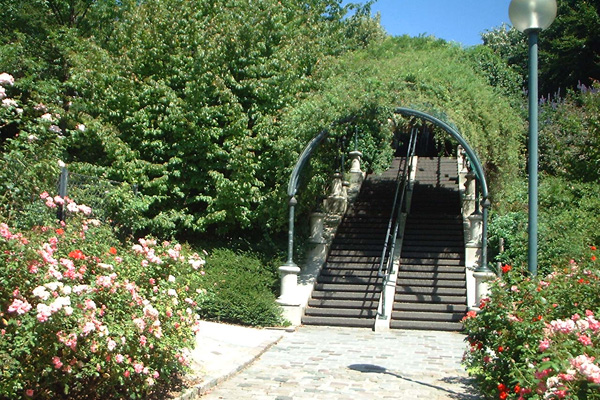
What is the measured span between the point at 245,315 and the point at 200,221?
2.76 meters

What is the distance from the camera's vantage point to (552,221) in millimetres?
14039

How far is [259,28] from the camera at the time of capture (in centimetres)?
1380

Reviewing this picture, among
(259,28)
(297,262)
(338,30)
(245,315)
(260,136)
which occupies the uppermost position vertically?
(338,30)

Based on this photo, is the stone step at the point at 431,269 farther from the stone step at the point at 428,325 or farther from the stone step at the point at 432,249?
the stone step at the point at 428,325

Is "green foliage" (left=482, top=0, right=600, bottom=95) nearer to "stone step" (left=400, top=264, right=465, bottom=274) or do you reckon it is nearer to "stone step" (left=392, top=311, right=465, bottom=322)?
"stone step" (left=400, top=264, right=465, bottom=274)

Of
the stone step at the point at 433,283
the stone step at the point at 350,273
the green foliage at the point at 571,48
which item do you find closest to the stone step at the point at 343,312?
the stone step at the point at 433,283

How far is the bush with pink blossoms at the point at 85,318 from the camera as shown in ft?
15.4

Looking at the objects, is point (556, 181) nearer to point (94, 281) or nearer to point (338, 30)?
point (338, 30)

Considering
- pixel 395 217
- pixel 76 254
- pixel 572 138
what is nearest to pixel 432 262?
pixel 395 217

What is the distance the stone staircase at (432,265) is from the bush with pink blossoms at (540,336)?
17.3ft

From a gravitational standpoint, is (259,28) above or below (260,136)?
above

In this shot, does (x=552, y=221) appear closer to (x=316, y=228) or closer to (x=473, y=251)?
(x=473, y=251)

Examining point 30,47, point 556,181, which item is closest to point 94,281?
point 30,47

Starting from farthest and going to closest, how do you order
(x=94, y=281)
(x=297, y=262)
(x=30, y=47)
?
(x=30, y=47), (x=297, y=262), (x=94, y=281)
